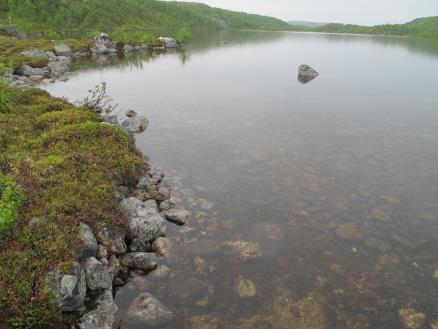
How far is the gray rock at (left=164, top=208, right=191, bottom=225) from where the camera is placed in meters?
13.8

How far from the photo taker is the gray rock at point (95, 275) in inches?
380

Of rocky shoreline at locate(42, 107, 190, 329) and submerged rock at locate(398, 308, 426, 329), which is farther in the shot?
submerged rock at locate(398, 308, 426, 329)

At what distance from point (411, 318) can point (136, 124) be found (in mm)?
20732

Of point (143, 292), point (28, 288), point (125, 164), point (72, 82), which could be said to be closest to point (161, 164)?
point (125, 164)

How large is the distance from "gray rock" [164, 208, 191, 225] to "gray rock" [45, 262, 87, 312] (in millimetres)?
5075

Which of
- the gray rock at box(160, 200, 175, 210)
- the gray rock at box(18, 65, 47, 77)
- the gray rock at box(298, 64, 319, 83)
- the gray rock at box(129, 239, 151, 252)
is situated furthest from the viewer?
the gray rock at box(298, 64, 319, 83)

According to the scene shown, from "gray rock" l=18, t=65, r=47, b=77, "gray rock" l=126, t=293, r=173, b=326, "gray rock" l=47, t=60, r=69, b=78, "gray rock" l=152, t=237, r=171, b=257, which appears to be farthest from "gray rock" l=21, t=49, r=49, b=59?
"gray rock" l=126, t=293, r=173, b=326

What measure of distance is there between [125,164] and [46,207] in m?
5.26

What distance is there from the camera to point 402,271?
449 inches

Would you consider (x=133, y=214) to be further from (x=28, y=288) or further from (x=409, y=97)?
(x=409, y=97)

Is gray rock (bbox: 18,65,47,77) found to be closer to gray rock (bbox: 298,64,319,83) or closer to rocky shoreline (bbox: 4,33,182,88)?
rocky shoreline (bbox: 4,33,182,88)

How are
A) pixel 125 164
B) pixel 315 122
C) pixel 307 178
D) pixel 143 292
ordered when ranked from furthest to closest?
pixel 315 122 < pixel 307 178 < pixel 125 164 < pixel 143 292

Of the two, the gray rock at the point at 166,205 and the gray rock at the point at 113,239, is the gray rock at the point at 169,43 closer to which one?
the gray rock at the point at 166,205

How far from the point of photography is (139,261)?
11203mm
